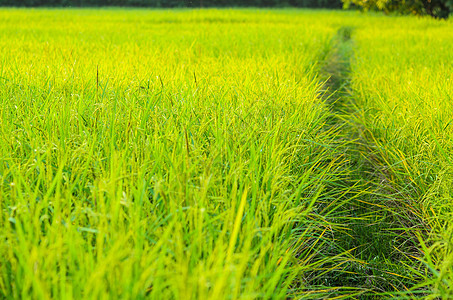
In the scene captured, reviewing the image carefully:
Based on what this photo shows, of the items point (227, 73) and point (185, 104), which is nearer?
point (185, 104)

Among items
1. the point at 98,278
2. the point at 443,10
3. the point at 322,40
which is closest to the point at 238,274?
the point at 98,278

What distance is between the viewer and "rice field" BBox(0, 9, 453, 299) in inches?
34.7

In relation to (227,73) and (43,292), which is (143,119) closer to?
(43,292)

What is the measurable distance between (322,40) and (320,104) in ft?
11.5

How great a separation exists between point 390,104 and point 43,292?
2427 mm

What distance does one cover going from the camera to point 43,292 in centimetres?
73

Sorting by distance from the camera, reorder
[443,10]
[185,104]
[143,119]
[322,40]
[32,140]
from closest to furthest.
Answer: [32,140] → [143,119] → [185,104] → [322,40] → [443,10]

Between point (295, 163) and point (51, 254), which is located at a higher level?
point (51, 254)

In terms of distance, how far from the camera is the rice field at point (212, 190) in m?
0.88

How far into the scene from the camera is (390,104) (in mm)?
2645

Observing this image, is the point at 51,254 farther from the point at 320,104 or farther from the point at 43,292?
the point at 320,104

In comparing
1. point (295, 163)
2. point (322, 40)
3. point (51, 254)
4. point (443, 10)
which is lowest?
point (295, 163)

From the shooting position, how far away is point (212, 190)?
131 centimetres

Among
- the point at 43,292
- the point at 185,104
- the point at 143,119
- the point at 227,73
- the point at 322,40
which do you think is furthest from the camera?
the point at 322,40
